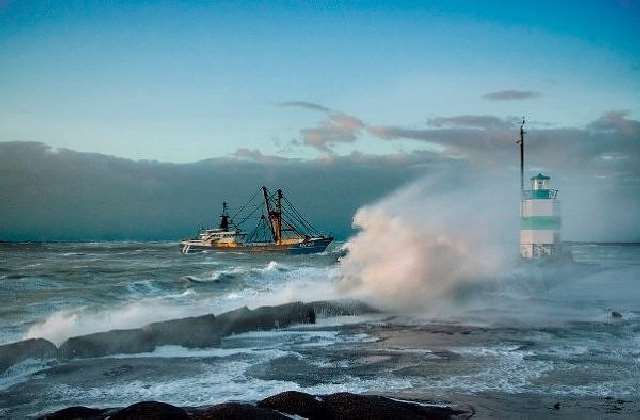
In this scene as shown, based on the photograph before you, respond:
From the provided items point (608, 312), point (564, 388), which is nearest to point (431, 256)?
point (608, 312)

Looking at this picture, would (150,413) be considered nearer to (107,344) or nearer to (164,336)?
(107,344)

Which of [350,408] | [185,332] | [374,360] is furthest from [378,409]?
[185,332]

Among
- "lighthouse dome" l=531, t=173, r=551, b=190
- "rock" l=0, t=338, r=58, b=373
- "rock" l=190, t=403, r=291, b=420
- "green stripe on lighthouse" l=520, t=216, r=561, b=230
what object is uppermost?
"lighthouse dome" l=531, t=173, r=551, b=190

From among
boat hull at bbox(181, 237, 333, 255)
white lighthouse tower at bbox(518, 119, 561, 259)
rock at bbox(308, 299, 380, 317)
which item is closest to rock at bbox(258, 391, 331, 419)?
rock at bbox(308, 299, 380, 317)

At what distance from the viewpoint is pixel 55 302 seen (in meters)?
21.8

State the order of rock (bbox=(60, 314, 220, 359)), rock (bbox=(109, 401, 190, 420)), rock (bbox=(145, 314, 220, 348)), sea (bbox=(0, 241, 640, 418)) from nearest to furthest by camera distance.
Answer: rock (bbox=(109, 401, 190, 420))
sea (bbox=(0, 241, 640, 418))
rock (bbox=(60, 314, 220, 359))
rock (bbox=(145, 314, 220, 348))

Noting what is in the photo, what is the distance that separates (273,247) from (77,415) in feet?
228

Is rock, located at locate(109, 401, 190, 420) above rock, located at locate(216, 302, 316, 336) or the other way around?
above

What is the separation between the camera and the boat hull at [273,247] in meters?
75.8

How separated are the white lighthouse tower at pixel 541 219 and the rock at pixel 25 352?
90.3 feet

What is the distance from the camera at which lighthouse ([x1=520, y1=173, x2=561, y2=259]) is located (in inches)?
1308

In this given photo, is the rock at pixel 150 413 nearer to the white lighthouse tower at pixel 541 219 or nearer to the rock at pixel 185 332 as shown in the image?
the rock at pixel 185 332

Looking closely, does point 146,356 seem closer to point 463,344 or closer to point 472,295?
point 463,344

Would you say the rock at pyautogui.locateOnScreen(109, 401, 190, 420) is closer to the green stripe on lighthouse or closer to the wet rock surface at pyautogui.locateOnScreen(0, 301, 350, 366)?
the wet rock surface at pyautogui.locateOnScreen(0, 301, 350, 366)
